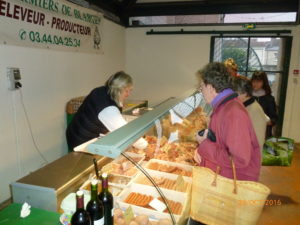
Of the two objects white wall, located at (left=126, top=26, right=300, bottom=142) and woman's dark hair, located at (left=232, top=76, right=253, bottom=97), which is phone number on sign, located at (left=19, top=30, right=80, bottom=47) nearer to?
white wall, located at (left=126, top=26, right=300, bottom=142)

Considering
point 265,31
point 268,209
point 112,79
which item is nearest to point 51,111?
point 112,79

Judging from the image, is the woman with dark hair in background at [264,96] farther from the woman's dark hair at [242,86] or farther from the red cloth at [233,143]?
the red cloth at [233,143]

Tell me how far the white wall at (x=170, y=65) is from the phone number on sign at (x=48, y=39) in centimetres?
262

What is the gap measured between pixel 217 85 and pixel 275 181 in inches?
131

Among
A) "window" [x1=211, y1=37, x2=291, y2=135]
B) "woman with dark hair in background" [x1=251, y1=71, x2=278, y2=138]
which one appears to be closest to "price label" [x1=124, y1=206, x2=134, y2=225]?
"woman with dark hair in background" [x1=251, y1=71, x2=278, y2=138]

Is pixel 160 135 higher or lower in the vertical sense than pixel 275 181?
higher

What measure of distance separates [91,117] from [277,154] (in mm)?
3270

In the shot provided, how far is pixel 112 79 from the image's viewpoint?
245cm

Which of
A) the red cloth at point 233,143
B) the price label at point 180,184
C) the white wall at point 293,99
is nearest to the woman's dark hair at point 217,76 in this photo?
the red cloth at point 233,143

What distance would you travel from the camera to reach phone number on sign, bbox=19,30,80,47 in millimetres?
3302

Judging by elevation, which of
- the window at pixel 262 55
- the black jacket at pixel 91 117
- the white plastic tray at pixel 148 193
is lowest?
the white plastic tray at pixel 148 193

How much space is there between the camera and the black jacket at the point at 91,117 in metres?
2.30

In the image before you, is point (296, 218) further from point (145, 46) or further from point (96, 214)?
point (145, 46)

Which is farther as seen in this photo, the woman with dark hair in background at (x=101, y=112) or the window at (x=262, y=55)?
the window at (x=262, y=55)
